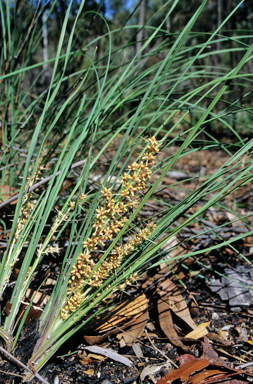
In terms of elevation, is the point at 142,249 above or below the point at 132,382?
above

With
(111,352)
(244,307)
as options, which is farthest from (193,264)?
(111,352)

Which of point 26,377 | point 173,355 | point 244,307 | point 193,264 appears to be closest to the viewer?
point 26,377

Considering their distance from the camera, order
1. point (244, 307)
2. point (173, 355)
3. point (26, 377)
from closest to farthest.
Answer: point (26, 377), point (173, 355), point (244, 307)

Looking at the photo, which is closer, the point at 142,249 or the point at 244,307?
the point at 142,249

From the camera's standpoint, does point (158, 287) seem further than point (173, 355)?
Yes

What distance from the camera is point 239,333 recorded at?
3.00ft

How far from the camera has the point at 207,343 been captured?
825 mm

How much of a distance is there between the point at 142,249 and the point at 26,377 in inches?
15.0

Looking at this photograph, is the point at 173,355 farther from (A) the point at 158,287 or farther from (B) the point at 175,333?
(A) the point at 158,287

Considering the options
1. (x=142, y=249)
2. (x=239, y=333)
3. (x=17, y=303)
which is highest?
(x=142, y=249)

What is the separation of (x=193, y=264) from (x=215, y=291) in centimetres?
15

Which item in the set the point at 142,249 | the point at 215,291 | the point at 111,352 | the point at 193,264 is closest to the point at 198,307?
the point at 215,291

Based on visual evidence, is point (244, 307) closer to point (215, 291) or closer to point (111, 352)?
point (215, 291)

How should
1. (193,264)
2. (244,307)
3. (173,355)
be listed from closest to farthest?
(173,355), (244,307), (193,264)
